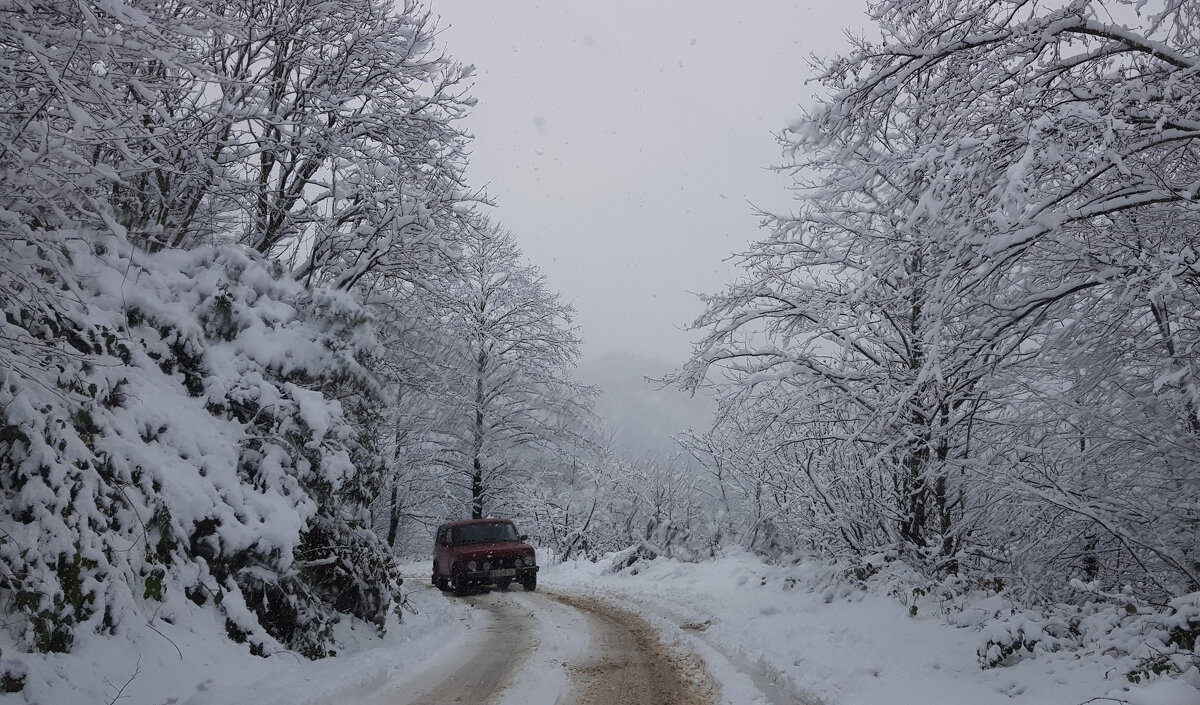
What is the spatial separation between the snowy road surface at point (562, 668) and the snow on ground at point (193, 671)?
1.25 ft

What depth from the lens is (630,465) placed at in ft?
83.7

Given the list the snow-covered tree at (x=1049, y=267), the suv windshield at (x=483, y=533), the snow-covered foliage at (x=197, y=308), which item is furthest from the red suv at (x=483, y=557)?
the snow-covered tree at (x=1049, y=267)

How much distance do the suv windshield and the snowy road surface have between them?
5.65 metres

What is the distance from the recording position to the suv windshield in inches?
655

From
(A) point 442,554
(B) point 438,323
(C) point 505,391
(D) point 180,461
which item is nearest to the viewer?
(D) point 180,461

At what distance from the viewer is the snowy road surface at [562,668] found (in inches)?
238

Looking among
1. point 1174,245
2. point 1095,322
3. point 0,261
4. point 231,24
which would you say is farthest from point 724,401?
point 0,261

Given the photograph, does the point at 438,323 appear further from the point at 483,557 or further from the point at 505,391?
the point at 505,391

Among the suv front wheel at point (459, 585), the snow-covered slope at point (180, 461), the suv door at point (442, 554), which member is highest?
the snow-covered slope at point (180, 461)

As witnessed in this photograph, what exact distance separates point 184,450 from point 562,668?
4487 millimetres

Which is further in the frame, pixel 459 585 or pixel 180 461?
pixel 459 585

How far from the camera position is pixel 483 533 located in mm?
16766

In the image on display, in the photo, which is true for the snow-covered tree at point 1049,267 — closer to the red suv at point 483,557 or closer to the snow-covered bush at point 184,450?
the snow-covered bush at point 184,450

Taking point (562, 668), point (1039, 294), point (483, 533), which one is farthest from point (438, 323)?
point (1039, 294)
